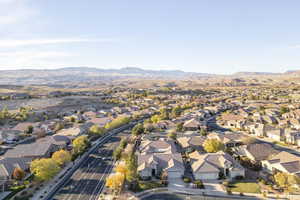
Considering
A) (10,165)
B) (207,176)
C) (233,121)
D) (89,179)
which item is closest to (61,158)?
(89,179)

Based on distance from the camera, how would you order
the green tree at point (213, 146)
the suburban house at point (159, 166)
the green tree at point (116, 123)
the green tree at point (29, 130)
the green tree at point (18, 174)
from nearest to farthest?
the green tree at point (18, 174) < the suburban house at point (159, 166) < the green tree at point (213, 146) < the green tree at point (29, 130) < the green tree at point (116, 123)

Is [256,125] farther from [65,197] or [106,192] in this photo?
[65,197]

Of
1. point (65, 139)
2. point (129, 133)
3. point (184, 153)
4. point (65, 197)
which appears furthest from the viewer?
point (129, 133)

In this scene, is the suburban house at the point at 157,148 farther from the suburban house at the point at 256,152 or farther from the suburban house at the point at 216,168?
the suburban house at the point at 256,152

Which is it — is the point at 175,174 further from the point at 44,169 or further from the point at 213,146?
the point at 44,169

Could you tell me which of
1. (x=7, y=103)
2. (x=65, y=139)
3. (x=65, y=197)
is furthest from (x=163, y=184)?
(x=7, y=103)

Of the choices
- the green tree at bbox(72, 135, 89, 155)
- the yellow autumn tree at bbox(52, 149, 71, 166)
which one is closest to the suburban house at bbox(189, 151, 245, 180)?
the yellow autumn tree at bbox(52, 149, 71, 166)

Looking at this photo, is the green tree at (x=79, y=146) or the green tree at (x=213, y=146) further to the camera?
the green tree at (x=79, y=146)

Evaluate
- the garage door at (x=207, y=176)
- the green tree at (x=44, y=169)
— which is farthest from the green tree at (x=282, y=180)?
the green tree at (x=44, y=169)
